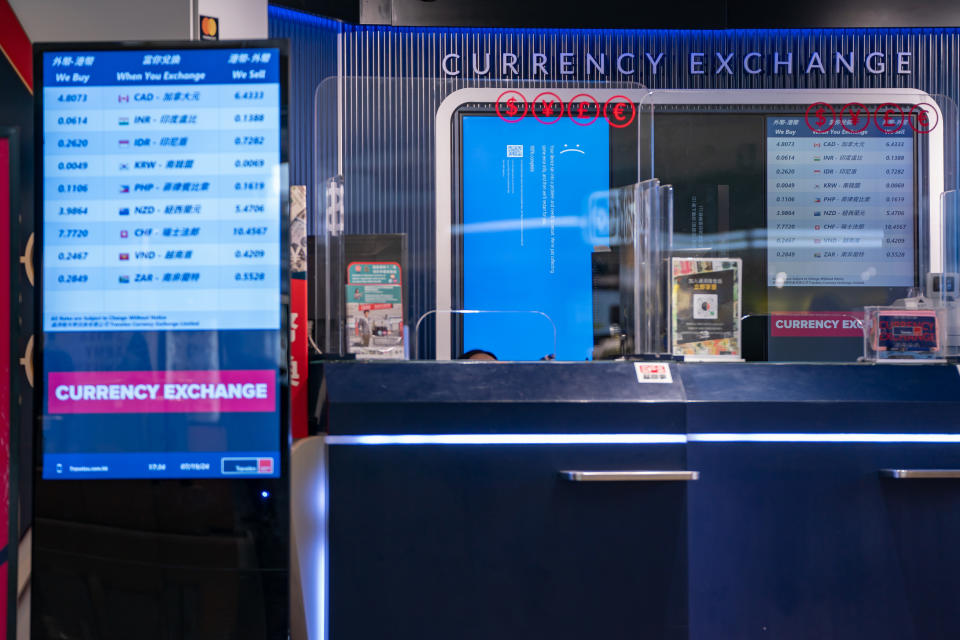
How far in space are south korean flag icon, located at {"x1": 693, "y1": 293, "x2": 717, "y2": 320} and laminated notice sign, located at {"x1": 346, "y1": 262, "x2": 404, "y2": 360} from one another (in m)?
0.90

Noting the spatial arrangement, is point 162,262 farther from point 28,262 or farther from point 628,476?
point 628,476

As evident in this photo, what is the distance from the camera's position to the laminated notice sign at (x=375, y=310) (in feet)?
7.61

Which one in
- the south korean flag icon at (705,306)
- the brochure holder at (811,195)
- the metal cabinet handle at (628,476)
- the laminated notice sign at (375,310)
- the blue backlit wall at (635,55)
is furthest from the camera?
the blue backlit wall at (635,55)

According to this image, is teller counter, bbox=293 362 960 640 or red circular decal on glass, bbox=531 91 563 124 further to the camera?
red circular decal on glass, bbox=531 91 563 124

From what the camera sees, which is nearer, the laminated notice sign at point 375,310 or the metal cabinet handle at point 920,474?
the metal cabinet handle at point 920,474

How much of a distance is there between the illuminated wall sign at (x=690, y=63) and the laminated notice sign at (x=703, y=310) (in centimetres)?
260

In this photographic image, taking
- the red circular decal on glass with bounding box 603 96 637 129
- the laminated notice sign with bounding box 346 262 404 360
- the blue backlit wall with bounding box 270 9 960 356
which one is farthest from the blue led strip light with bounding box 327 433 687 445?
the blue backlit wall with bounding box 270 9 960 356

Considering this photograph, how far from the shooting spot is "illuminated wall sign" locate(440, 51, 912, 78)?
4.68m

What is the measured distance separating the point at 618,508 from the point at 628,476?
0.31 ft

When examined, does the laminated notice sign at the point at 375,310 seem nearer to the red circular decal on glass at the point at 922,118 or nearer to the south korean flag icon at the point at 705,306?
the south korean flag icon at the point at 705,306

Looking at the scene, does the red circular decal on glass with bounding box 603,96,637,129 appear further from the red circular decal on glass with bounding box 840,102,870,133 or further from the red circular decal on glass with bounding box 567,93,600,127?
the red circular decal on glass with bounding box 840,102,870,133

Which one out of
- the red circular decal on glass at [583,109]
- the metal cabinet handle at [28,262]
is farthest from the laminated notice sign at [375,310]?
the red circular decal on glass at [583,109]

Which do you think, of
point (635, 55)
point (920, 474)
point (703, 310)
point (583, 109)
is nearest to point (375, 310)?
point (703, 310)

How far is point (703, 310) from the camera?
2434 mm
